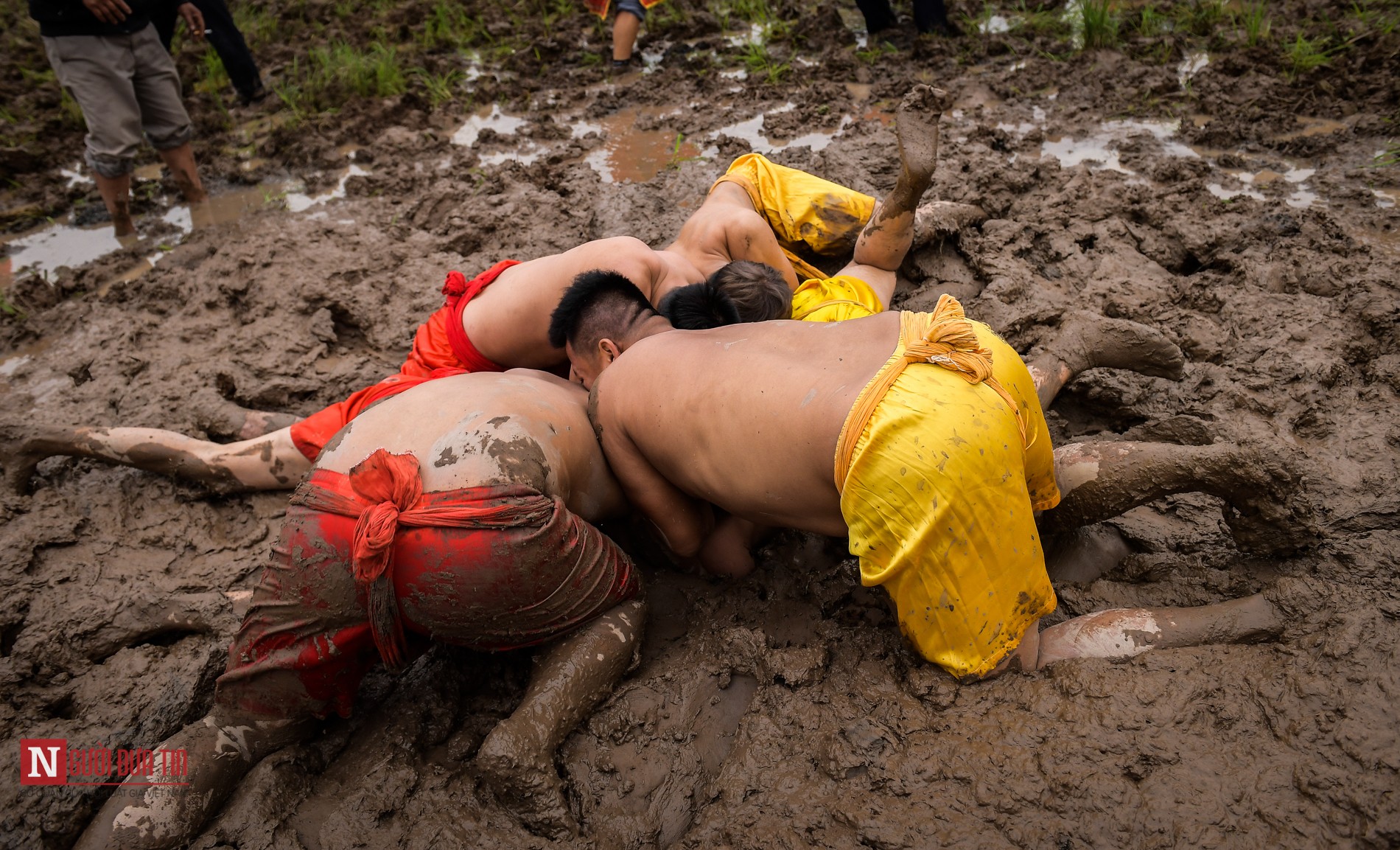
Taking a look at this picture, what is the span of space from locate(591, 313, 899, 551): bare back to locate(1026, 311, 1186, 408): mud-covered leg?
2.62 feet

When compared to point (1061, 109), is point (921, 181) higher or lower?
higher

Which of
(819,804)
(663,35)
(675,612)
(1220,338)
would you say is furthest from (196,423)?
(663,35)

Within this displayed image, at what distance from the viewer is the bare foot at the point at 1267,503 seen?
1992 mm

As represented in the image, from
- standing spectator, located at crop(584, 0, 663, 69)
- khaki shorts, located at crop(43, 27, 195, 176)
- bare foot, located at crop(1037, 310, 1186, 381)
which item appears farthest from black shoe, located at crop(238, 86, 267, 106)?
bare foot, located at crop(1037, 310, 1186, 381)

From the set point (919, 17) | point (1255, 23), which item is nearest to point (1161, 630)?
point (1255, 23)

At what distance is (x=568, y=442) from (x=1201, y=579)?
5.54 feet

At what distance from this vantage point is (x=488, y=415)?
211 cm

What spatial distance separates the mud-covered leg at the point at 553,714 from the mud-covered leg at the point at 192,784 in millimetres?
600

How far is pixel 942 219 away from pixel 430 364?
2110 millimetres

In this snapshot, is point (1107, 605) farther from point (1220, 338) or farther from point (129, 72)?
point (129, 72)

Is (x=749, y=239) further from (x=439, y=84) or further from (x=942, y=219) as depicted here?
(x=439, y=84)

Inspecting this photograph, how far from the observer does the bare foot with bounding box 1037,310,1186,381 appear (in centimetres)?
256

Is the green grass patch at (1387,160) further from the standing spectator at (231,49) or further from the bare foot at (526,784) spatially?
the standing spectator at (231,49)

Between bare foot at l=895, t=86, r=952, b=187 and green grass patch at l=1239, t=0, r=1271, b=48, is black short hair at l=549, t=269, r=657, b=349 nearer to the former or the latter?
bare foot at l=895, t=86, r=952, b=187
